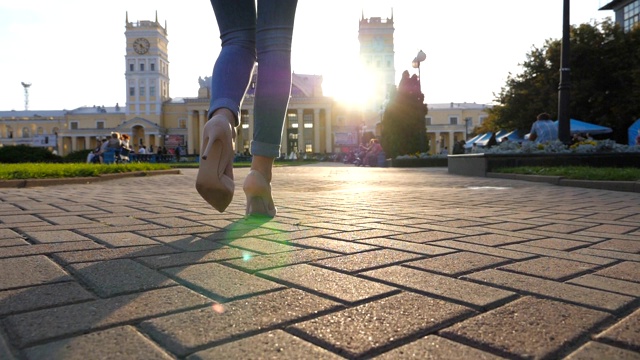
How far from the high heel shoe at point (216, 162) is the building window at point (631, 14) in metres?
43.0

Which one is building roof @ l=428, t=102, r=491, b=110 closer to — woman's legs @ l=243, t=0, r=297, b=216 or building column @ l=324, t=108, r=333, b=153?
building column @ l=324, t=108, r=333, b=153

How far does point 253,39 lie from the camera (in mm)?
2730

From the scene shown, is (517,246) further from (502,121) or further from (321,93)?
(321,93)

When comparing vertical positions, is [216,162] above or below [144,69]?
below

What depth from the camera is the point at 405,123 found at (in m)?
24.2

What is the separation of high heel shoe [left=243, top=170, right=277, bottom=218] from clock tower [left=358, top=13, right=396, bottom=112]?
8086 cm

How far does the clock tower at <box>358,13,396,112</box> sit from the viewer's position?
270 feet

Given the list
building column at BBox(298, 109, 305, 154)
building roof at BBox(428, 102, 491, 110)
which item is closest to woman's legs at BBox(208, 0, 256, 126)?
building column at BBox(298, 109, 305, 154)

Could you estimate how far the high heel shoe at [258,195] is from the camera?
2.70m

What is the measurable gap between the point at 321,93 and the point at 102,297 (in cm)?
8992

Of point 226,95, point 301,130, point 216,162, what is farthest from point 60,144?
point 216,162

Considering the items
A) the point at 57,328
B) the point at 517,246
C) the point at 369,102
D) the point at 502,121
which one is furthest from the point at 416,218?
the point at 369,102

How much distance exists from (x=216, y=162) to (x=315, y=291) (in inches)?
39.7

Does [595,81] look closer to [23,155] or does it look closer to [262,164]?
[23,155]
